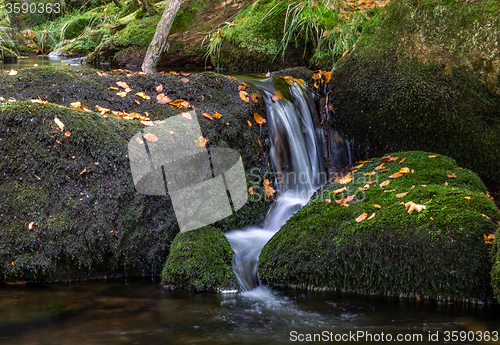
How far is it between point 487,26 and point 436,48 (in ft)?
1.79

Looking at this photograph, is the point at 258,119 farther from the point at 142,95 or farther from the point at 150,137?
the point at 150,137

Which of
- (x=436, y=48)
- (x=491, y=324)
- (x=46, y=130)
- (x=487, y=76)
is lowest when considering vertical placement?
(x=491, y=324)

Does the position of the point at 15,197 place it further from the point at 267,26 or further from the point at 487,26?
the point at 267,26

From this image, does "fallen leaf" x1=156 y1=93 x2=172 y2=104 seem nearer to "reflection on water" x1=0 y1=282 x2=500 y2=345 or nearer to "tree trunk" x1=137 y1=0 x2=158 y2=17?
"reflection on water" x1=0 y1=282 x2=500 y2=345

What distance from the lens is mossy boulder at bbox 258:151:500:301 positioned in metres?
3.09

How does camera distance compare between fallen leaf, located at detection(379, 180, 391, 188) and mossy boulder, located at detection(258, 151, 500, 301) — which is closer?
mossy boulder, located at detection(258, 151, 500, 301)

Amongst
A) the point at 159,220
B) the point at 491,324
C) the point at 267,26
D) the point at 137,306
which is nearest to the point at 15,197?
the point at 159,220

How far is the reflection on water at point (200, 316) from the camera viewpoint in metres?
2.58

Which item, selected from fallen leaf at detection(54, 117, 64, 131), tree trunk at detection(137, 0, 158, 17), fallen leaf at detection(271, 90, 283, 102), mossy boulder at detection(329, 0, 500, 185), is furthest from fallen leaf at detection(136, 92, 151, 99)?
tree trunk at detection(137, 0, 158, 17)

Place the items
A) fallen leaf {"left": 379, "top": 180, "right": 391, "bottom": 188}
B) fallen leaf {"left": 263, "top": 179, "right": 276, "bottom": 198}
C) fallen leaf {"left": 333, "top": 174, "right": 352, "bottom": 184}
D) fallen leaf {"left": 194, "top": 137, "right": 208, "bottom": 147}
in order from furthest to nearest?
fallen leaf {"left": 263, "top": 179, "right": 276, "bottom": 198} < fallen leaf {"left": 333, "top": 174, "right": 352, "bottom": 184} < fallen leaf {"left": 379, "top": 180, "right": 391, "bottom": 188} < fallen leaf {"left": 194, "top": 137, "right": 208, "bottom": 147}

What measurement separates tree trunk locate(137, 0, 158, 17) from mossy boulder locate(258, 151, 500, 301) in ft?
29.6

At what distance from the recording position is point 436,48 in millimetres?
4898

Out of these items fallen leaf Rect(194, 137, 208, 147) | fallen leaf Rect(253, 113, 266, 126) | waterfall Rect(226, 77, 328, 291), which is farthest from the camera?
fallen leaf Rect(253, 113, 266, 126)

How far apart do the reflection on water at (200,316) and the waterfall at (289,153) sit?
0.85m
